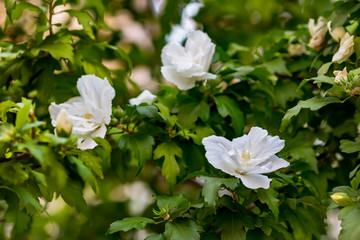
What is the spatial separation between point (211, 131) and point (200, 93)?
0.13 metres

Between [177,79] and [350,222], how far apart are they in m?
0.56

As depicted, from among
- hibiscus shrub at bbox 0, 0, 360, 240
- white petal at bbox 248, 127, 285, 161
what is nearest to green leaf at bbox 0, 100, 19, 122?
hibiscus shrub at bbox 0, 0, 360, 240

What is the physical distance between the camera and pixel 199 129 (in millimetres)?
1079

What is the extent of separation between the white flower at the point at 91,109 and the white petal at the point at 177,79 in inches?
9.2

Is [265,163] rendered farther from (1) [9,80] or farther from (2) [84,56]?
(1) [9,80]

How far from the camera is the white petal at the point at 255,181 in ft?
2.75

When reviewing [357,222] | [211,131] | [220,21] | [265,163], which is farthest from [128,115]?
[220,21]

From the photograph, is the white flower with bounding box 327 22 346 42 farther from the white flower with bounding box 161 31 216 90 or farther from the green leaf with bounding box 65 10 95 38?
the green leaf with bounding box 65 10 95 38

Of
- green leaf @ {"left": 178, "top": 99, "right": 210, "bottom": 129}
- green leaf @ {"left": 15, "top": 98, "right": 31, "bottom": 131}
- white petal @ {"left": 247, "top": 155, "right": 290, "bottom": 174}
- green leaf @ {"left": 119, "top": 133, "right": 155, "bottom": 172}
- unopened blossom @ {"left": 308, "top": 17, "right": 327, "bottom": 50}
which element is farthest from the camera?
unopened blossom @ {"left": 308, "top": 17, "right": 327, "bottom": 50}

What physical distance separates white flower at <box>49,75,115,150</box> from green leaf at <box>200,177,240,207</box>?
9.7 inches

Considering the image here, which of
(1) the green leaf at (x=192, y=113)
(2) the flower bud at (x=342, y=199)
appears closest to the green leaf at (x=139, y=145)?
(1) the green leaf at (x=192, y=113)

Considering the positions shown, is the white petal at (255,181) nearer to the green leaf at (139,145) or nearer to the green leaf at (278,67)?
the green leaf at (139,145)

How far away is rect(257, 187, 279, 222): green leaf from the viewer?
85 centimetres

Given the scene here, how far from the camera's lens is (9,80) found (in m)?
1.13
